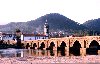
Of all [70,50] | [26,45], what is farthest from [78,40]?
[26,45]

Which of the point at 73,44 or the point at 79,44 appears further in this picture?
the point at 79,44

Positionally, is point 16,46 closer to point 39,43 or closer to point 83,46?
point 39,43

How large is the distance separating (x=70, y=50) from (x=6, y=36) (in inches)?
2937

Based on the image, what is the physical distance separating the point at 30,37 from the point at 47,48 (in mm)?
47379

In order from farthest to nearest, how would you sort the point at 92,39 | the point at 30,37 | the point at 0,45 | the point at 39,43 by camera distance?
the point at 30,37
the point at 0,45
the point at 39,43
the point at 92,39

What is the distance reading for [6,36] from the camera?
484 feet

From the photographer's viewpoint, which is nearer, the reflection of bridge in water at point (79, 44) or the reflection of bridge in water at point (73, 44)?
the reflection of bridge in water at point (79, 44)

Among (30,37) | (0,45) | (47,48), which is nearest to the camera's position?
(47,48)

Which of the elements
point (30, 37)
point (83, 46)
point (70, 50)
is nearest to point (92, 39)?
point (83, 46)

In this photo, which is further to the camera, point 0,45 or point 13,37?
point 13,37

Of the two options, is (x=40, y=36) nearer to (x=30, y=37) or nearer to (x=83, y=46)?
(x=30, y=37)

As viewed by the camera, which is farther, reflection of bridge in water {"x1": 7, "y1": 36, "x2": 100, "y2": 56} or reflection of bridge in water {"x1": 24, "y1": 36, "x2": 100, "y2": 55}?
reflection of bridge in water {"x1": 7, "y1": 36, "x2": 100, "y2": 56}

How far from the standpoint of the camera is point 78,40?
7262cm

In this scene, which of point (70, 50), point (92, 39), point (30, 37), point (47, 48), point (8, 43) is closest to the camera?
point (92, 39)
